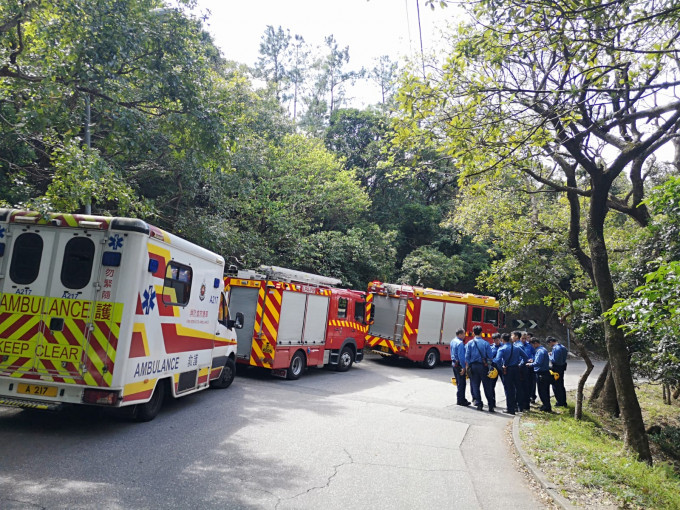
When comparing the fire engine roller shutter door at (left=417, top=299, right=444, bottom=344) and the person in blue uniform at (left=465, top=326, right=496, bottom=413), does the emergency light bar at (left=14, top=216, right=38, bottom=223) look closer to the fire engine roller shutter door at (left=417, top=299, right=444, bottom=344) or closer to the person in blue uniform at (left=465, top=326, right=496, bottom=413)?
the person in blue uniform at (left=465, top=326, right=496, bottom=413)

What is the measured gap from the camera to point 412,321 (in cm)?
1858

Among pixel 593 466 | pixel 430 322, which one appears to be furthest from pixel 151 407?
pixel 430 322

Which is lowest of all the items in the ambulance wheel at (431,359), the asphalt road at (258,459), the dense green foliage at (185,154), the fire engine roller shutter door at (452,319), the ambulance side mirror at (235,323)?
the asphalt road at (258,459)

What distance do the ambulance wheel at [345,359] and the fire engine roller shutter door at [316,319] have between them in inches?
53.1

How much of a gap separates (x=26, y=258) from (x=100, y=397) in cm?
206

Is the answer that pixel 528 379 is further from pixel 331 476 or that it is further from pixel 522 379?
pixel 331 476

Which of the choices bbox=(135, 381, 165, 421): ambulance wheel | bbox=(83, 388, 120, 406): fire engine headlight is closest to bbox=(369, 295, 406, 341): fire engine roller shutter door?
bbox=(135, 381, 165, 421): ambulance wheel

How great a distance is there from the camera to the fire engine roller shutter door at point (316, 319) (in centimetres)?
1393

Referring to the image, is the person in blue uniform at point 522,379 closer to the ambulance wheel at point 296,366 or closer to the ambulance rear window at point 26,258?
the ambulance wheel at point 296,366

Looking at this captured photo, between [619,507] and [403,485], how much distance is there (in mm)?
2353

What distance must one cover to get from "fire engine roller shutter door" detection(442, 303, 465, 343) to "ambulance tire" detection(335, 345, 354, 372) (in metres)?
5.05

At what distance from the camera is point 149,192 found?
54.3 feet

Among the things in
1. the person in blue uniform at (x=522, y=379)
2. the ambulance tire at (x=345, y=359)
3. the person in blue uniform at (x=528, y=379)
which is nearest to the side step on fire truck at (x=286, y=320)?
the ambulance tire at (x=345, y=359)

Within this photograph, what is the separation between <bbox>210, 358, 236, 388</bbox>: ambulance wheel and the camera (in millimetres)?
10953
